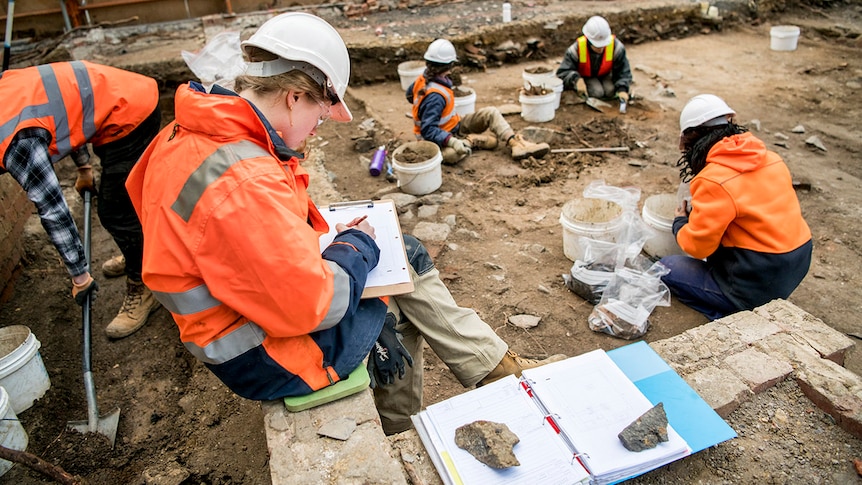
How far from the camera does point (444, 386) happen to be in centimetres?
311

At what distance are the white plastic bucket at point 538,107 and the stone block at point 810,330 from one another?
13.5 ft

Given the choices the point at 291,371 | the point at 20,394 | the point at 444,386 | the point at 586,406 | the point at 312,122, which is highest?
the point at 312,122

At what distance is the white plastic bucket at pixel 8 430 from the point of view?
2488 millimetres

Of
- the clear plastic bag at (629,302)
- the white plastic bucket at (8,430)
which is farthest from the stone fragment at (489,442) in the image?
the white plastic bucket at (8,430)

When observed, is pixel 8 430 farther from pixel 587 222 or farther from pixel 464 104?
pixel 464 104

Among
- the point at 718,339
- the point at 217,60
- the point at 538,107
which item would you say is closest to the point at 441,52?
the point at 538,107

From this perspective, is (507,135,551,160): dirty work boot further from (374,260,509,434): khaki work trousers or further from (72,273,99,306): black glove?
(72,273,99,306): black glove

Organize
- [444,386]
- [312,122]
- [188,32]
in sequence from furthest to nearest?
[188,32] < [444,386] < [312,122]

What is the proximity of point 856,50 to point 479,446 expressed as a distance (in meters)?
10.0

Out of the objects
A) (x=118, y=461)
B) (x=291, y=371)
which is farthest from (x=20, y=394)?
(x=291, y=371)

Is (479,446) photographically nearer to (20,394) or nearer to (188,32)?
(20,394)

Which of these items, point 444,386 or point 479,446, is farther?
point 444,386

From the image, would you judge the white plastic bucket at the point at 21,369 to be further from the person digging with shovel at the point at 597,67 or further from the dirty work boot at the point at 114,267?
the person digging with shovel at the point at 597,67

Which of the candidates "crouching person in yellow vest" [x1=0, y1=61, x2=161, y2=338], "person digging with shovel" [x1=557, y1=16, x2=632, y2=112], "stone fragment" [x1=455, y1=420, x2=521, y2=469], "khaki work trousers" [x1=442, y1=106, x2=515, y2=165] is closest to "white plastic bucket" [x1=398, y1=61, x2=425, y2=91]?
"khaki work trousers" [x1=442, y1=106, x2=515, y2=165]
